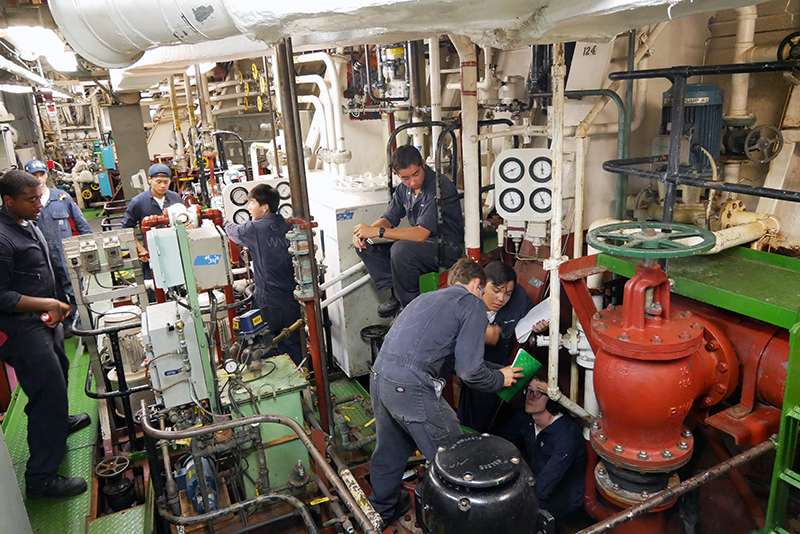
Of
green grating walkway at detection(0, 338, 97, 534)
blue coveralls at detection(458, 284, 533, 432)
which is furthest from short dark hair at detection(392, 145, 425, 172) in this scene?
green grating walkway at detection(0, 338, 97, 534)

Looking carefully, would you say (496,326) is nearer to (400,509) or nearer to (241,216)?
(400,509)

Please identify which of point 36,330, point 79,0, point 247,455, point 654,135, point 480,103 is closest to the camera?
point 79,0

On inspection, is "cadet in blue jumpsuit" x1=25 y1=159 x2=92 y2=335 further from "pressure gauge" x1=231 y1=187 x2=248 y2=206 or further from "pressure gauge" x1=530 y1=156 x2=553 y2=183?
"pressure gauge" x1=530 y1=156 x2=553 y2=183

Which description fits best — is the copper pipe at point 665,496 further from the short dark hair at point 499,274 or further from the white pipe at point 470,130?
the white pipe at point 470,130

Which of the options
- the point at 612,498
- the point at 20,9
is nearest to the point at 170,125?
the point at 20,9

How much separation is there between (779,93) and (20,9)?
15.7ft

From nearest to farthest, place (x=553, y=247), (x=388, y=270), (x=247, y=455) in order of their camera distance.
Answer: (x=553, y=247) → (x=247, y=455) → (x=388, y=270)

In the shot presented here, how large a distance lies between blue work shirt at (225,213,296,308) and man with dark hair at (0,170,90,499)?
1506 millimetres

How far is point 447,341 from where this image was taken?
9.26ft

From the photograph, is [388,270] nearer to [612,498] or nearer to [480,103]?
[480,103]

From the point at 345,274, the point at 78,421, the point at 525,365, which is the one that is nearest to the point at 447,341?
the point at 525,365

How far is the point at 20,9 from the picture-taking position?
12.7ft

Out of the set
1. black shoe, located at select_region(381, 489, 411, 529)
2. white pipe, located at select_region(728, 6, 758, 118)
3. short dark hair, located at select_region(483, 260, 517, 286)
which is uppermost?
white pipe, located at select_region(728, 6, 758, 118)

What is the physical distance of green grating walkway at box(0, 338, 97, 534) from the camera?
10.6 ft
